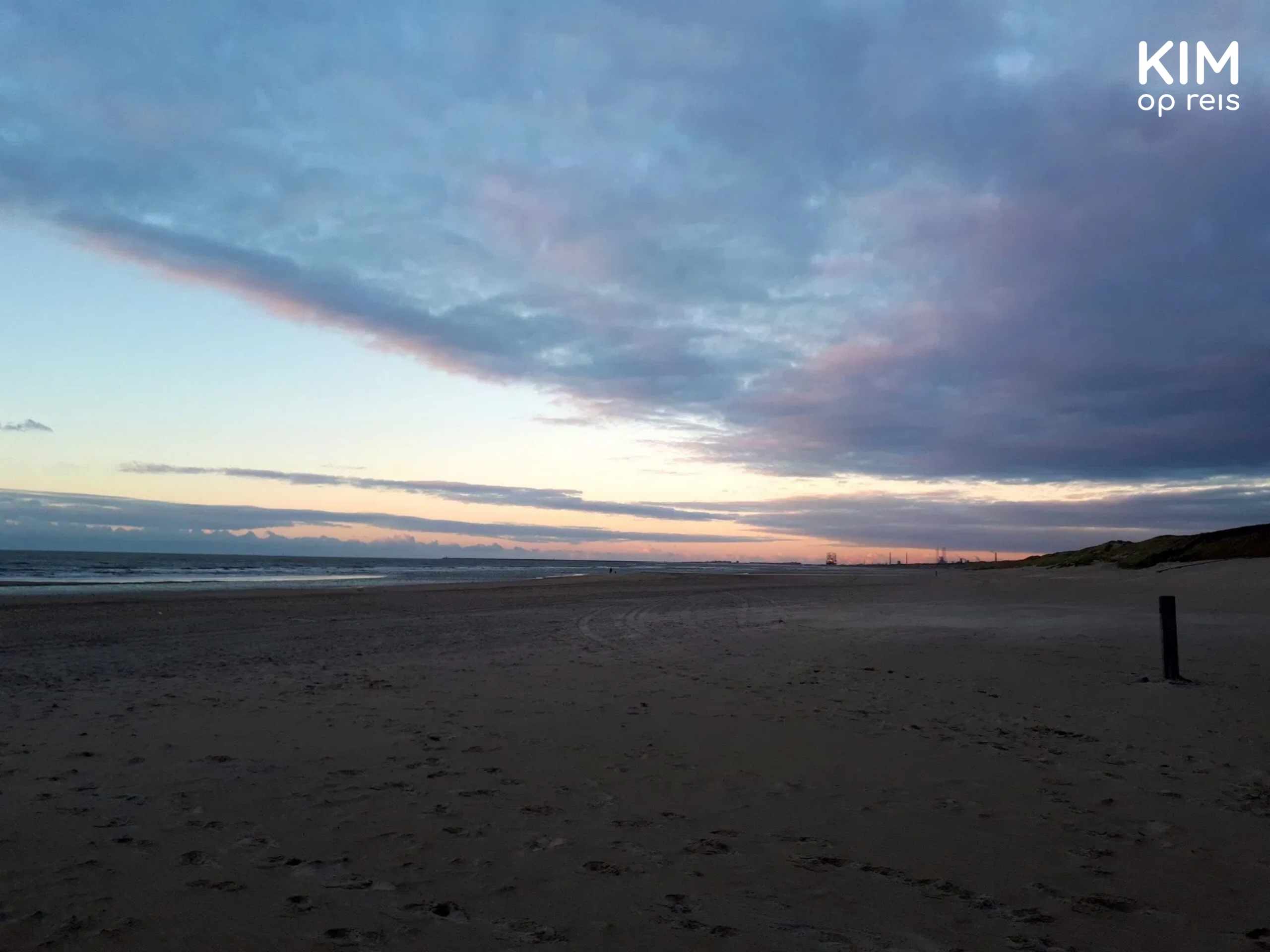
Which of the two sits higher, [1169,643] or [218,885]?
[1169,643]

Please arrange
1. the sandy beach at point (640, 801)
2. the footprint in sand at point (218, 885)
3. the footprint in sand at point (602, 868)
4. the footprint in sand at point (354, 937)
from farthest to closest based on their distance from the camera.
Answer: the footprint in sand at point (602, 868) < the footprint in sand at point (218, 885) < the sandy beach at point (640, 801) < the footprint in sand at point (354, 937)

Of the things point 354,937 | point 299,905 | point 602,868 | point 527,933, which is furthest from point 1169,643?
point 299,905

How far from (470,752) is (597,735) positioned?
1.35 meters

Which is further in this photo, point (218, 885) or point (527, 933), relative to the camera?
point (218, 885)

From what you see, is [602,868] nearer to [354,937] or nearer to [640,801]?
[640,801]

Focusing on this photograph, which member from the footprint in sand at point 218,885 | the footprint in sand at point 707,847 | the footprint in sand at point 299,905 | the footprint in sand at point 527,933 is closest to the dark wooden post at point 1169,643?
the footprint in sand at point 707,847

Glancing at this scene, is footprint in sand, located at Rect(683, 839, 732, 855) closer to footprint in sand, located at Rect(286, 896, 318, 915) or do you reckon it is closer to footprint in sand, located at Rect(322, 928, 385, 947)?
footprint in sand, located at Rect(322, 928, 385, 947)

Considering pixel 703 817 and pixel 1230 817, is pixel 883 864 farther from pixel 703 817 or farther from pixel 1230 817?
pixel 1230 817

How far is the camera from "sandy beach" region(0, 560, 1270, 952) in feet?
13.3

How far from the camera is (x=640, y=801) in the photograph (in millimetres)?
5992

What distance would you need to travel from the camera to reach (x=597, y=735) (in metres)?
7.96

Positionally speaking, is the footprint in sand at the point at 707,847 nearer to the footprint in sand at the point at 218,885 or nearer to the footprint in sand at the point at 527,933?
the footprint in sand at the point at 527,933

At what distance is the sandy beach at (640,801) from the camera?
4043 mm

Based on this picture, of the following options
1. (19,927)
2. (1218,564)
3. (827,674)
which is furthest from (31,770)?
(1218,564)
